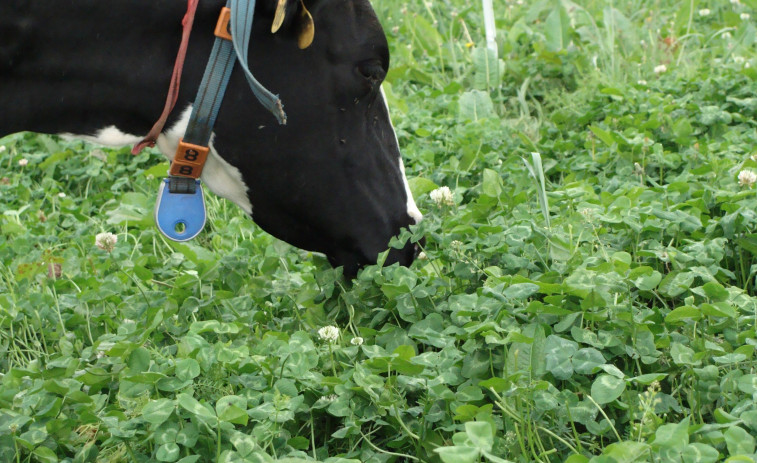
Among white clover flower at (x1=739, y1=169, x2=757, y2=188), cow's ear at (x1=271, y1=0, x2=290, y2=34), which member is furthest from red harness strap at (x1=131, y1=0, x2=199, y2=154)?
white clover flower at (x1=739, y1=169, x2=757, y2=188)

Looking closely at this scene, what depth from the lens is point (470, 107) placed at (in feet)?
→ 17.4

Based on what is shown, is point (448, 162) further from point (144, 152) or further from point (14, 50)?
point (14, 50)

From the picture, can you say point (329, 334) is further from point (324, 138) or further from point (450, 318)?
point (324, 138)

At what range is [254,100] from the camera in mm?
2791

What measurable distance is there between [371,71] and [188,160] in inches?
23.2

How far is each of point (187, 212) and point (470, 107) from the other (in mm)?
2634

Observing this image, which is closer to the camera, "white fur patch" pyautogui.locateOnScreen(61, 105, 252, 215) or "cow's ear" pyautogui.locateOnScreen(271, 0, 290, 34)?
"cow's ear" pyautogui.locateOnScreen(271, 0, 290, 34)

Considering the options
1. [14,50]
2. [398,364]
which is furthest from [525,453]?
[14,50]

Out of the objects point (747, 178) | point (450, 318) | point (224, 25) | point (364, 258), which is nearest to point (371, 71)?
point (224, 25)

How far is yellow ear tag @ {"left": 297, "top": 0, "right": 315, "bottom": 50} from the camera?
2.67m

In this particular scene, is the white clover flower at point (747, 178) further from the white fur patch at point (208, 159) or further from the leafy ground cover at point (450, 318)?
the white fur patch at point (208, 159)

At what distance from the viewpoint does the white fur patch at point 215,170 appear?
2.82 m

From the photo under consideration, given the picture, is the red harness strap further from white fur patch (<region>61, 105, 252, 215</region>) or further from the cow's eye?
the cow's eye

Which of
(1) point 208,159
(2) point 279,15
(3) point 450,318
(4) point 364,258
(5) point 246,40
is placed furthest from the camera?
(4) point 364,258
